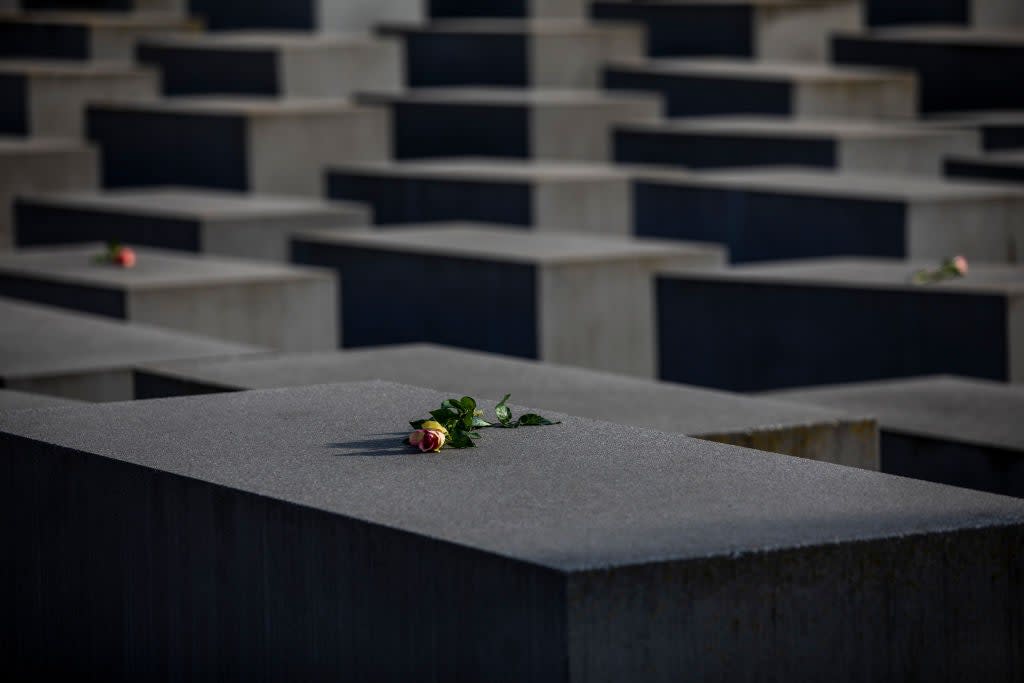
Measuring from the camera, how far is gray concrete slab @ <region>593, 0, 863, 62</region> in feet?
66.7

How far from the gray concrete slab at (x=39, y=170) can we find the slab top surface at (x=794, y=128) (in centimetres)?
452

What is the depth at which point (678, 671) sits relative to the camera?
3.91m

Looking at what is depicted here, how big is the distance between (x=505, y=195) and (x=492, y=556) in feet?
36.3

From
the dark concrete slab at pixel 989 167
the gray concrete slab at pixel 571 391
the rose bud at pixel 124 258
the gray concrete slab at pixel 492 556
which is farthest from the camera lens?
the dark concrete slab at pixel 989 167

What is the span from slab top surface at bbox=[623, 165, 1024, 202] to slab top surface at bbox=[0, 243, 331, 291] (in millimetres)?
3360

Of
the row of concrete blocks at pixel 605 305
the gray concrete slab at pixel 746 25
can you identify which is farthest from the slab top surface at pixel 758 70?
the row of concrete blocks at pixel 605 305

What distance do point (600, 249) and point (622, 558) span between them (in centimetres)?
819

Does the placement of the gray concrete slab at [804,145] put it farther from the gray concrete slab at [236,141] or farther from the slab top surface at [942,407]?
the slab top surface at [942,407]

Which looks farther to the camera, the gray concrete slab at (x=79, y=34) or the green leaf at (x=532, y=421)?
the gray concrete slab at (x=79, y=34)

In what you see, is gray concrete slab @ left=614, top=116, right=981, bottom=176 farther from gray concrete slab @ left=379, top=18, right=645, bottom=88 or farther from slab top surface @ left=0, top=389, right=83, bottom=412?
slab top surface @ left=0, top=389, right=83, bottom=412

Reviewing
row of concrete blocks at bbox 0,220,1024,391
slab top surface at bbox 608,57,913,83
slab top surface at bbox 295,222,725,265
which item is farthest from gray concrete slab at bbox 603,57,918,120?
row of concrete blocks at bbox 0,220,1024,391

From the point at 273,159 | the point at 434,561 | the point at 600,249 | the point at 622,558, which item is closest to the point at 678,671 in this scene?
the point at 622,558

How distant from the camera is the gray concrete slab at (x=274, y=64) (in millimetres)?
18500

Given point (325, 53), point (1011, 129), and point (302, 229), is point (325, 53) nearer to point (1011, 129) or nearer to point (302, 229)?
point (302, 229)
